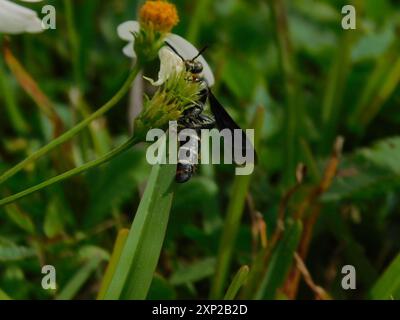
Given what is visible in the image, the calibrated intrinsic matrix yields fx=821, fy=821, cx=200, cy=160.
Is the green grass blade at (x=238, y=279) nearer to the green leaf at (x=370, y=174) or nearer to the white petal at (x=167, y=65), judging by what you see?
the white petal at (x=167, y=65)

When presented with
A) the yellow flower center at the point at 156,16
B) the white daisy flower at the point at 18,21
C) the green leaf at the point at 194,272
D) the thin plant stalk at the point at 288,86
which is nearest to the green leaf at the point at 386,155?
the thin plant stalk at the point at 288,86

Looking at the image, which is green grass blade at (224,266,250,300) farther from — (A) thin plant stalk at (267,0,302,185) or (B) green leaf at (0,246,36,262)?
(A) thin plant stalk at (267,0,302,185)

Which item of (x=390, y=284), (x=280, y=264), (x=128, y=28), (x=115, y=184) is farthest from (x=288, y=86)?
(x=128, y=28)

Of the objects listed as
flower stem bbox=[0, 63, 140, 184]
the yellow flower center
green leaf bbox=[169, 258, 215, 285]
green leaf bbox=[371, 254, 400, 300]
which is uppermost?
the yellow flower center

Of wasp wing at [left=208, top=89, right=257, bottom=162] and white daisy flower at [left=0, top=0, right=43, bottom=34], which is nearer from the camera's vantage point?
white daisy flower at [left=0, top=0, right=43, bottom=34]

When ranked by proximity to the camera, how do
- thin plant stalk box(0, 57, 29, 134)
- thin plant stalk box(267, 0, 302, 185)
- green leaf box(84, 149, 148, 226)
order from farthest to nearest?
thin plant stalk box(0, 57, 29, 134) → thin plant stalk box(267, 0, 302, 185) → green leaf box(84, 149, 148, 226)

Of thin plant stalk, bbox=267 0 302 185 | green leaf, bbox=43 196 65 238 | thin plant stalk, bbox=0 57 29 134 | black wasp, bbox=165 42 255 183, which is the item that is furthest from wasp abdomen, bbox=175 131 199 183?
thin plant stalk, bbox=0 57 29 134

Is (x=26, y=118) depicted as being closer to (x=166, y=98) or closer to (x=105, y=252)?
(x=105, y=252)
